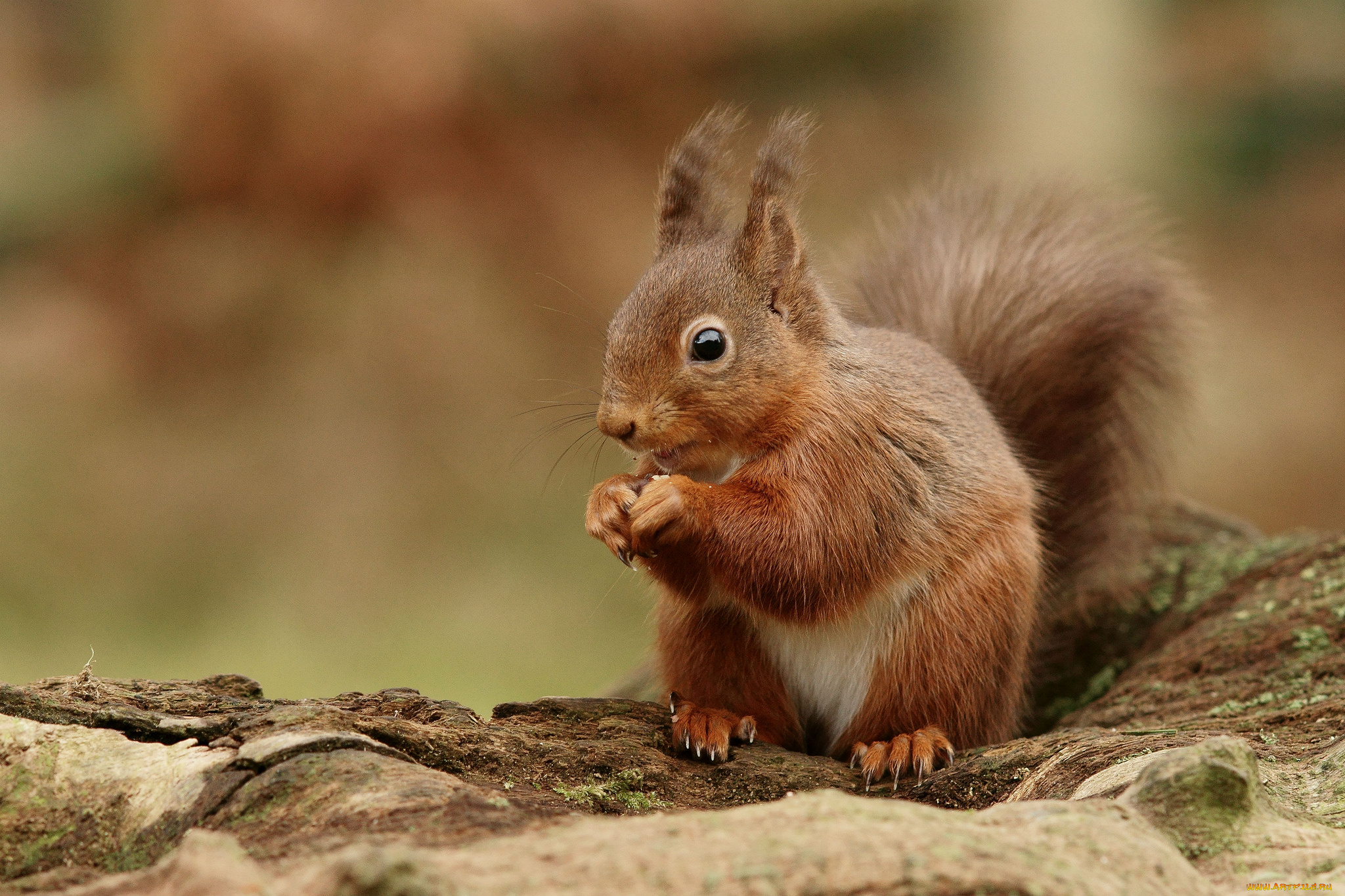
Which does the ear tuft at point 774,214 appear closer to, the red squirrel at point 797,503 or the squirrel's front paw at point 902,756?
the red squirrel at point 797,503

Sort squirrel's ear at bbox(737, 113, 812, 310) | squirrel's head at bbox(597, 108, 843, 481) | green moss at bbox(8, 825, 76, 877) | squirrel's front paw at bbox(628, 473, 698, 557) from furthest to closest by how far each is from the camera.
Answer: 1. squirrel's ear at bbox(737, 113, 812, 310)
2. squirrel's head at bbox(597, 108, 843, 481)
3. squirrel's front paw at bbox(628, 473, 698, 557)
4. green moss at bbox(8, 825, 76, 877)

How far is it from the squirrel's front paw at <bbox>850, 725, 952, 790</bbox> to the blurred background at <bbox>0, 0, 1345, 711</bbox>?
10.0 ft

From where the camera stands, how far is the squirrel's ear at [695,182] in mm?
2322

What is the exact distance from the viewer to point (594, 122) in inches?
228

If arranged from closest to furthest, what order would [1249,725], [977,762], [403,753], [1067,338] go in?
[403,753], [977,762], [1249,725], [1067,338]

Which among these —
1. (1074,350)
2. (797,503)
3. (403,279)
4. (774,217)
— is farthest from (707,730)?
(403,279)

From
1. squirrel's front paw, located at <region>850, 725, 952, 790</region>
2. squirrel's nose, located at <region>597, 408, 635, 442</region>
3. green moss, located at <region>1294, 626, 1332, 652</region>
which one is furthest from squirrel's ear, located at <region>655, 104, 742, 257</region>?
green moss, located at <region>1294, 626, 1332, 652</region>

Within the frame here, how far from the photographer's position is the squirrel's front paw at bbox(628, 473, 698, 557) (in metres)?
1.85

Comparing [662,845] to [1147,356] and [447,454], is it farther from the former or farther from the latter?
[447,454]

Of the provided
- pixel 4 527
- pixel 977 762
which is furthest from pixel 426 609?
pixel 977 762

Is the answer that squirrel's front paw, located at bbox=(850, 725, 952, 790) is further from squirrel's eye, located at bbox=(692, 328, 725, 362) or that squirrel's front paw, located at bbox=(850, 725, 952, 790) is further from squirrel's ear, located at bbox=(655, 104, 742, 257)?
squirrel's ear, located at bbox=(655, 104, 742, 257)

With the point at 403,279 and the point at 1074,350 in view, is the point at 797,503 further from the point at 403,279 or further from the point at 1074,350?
the point at 403,279

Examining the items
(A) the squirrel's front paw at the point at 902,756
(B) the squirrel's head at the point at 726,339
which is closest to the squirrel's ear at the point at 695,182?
(B) the squirrel's head at the point at 726,339

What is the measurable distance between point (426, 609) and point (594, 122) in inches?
101
